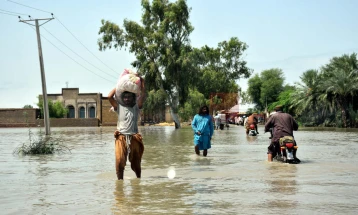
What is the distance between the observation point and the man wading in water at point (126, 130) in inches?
431

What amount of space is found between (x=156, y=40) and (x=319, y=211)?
51.5 meters

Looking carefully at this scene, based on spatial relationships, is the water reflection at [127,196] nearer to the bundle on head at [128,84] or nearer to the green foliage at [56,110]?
the bundle on head at [128,84]

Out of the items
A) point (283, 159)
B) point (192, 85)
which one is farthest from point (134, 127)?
point (192, 85)

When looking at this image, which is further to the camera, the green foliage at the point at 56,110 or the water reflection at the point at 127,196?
the green foliage at the point at 56,110

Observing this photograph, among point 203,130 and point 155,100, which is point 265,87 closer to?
point 155,100

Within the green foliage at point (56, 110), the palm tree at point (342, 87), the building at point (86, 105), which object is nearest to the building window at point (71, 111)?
the building at point (86, 105)

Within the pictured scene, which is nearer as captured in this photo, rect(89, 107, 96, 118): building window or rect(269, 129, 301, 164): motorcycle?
rect(269, 129, 301, 164): motorcycle

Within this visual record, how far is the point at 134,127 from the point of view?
434 inches

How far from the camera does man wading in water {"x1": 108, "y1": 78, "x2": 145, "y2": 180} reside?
10.9 m

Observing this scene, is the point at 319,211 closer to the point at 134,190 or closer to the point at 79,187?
the point at 134,190

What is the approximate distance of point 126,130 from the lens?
10.9 m

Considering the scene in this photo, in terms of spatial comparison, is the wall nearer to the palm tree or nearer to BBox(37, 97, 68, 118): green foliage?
BBox(37, 97, 68, 118): green foliage

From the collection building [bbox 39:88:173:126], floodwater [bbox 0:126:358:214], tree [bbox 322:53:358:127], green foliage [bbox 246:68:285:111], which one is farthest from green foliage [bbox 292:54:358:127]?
floodwater [bbox 0:126:358:214]

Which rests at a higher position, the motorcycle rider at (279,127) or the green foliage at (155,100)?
the green foliage at (155,100)
